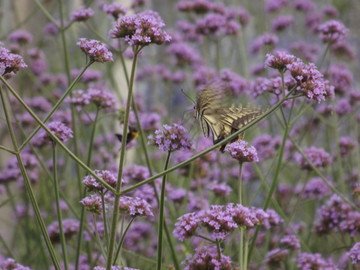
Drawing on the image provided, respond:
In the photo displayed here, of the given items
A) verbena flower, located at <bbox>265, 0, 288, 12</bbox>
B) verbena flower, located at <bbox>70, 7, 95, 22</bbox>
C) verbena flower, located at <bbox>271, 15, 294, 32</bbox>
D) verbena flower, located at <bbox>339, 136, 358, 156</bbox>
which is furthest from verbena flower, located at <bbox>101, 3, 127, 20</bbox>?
verbena flower, located at <bbox>265, 0, 288, 12</bbox>

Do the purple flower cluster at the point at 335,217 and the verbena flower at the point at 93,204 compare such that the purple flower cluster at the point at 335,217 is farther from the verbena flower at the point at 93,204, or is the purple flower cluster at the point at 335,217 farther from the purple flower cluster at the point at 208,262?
the verbena flower at the point at 93,204

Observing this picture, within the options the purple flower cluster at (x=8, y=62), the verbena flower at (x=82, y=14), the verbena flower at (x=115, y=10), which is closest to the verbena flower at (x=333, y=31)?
the verbena flower at (x=115, y=10)

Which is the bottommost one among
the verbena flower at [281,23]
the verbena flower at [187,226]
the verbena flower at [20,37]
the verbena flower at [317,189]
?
the verbena flower at [187,226]

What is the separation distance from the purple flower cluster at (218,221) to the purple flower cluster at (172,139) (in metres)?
0.19

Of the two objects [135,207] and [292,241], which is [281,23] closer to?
[292,241]

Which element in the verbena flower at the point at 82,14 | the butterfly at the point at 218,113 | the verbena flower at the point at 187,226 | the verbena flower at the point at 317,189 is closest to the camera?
the verbena flower at the point at 187,226

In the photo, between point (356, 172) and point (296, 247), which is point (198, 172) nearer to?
point (296, 247)

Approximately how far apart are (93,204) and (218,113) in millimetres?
524

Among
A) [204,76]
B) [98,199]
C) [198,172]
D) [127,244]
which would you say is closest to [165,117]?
[204,76]

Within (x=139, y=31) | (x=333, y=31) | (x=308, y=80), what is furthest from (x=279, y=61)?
(x=333, y=31)

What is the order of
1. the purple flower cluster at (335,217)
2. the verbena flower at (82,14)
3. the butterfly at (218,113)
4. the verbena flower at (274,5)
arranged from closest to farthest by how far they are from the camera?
the butterfly at (218,113)
the purple flower cluster at (335,217)
the verbena flower at (82,14)
the verbena flower at (274,5)

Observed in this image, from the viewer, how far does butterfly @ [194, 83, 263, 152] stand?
72.2 inches

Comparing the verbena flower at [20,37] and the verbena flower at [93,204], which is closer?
the verbena flower at [93,204]

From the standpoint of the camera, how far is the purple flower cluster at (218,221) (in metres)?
1.56
